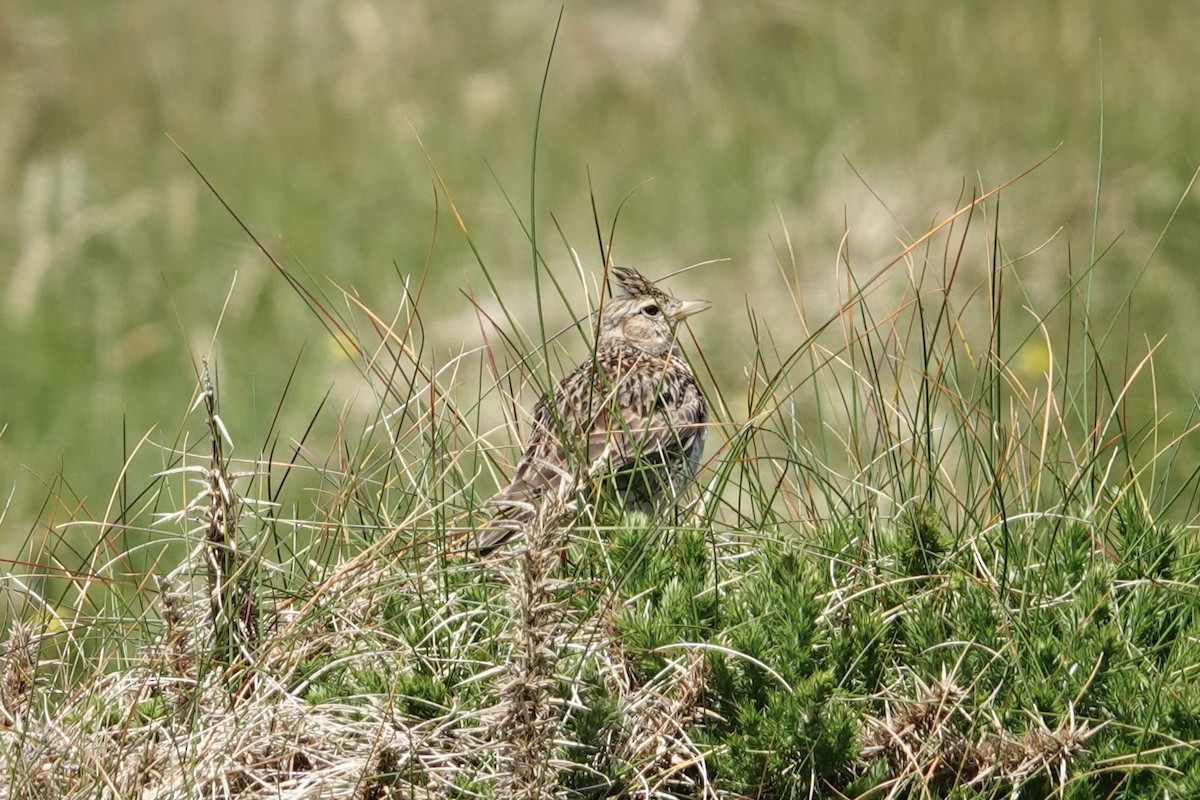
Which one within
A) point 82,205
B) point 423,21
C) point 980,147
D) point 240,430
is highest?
point 423,21

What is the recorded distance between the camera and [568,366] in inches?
343

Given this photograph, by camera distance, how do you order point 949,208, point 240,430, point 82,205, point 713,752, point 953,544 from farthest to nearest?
point 82,205 → point 240,430 → point 949,208 → point 953,544 → point 713,752

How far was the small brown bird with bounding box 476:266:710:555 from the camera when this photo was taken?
14.6ft

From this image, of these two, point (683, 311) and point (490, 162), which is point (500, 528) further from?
point (490, 162)

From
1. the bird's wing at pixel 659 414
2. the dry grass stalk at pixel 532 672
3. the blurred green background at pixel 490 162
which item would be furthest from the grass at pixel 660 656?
the blurred green background at pixel 490 162

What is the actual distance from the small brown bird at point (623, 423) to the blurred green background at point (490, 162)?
13.7 ft

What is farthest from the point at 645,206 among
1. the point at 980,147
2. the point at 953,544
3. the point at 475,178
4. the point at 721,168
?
the point at 953,544

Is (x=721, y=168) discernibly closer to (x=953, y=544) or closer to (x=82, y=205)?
(x=82, y=205)

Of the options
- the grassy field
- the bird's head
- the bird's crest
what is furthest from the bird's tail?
the bird's head

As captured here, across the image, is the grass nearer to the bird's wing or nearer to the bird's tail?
the bird's tail

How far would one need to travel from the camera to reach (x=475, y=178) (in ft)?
48.0

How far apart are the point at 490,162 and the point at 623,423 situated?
10.2m

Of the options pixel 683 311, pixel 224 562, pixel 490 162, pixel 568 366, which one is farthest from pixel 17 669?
pixel 490 162

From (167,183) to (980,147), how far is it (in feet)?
22.3
